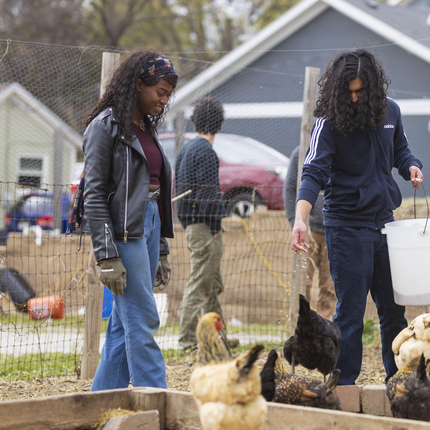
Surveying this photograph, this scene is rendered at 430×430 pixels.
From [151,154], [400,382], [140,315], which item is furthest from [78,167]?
[400,382]

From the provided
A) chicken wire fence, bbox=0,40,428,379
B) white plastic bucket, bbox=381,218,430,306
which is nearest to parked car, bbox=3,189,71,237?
chicken wire fence, bbox=0,40,428,379

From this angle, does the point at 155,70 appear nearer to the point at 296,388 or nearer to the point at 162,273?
the point at 162,273

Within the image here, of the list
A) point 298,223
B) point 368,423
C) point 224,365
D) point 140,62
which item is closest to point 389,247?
point 298,223

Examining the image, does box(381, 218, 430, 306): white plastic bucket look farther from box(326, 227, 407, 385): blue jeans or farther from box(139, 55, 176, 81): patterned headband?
box(139, 55, 176, 81): patterned headband

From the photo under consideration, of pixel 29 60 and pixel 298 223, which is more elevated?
pixel 29 60

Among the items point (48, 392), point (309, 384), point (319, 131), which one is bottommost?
point (48, 392)

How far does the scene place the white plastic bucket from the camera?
126 inches

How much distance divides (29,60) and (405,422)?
14.6 ft

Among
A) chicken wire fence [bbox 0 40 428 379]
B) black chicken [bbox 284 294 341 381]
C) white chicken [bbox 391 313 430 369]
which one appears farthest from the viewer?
chicken wire fence [bbox 0 40 428 379]

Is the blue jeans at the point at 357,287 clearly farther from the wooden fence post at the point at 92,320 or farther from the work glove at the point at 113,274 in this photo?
the wooden fence post at the point at 92,320

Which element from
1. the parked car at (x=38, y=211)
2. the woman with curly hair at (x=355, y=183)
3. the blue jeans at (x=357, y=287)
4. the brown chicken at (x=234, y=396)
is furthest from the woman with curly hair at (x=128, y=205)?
the parked car at (x=38, y=211)

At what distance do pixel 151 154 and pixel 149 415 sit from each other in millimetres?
1364

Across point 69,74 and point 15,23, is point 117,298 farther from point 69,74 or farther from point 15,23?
point 15,23

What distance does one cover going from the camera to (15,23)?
2333 centimetres
